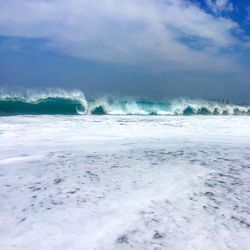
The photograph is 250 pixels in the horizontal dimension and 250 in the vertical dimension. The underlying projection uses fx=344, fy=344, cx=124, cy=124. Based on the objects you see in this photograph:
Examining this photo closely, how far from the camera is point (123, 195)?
3.75m

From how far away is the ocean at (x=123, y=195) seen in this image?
2709mm

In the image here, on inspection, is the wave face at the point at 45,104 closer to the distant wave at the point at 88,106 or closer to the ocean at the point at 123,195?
the distant wave at the point at 88,106

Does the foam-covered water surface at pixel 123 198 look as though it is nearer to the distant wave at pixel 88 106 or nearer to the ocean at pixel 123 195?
the ocean at pixel 123 195

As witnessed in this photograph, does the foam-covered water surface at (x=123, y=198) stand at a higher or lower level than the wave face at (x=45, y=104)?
lower

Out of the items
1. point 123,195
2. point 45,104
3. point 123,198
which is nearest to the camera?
point 123,198

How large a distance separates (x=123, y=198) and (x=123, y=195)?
10 centimetres

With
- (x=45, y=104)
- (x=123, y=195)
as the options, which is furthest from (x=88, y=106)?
(x=123, y=195)

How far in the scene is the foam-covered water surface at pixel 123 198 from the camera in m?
2.70

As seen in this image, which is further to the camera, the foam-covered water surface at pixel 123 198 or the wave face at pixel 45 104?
the wave face at pixel 45 104

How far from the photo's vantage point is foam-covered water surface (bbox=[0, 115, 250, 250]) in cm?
270

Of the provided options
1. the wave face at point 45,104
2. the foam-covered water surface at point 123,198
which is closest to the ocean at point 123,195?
the foam-covered water surface at point 123,198

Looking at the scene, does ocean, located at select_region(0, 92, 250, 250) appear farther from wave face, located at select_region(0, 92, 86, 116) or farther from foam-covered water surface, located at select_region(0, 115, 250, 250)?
wave face, located at select_region(0, 92, 86, 116)

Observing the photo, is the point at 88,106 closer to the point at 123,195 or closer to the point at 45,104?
the point at 45,104

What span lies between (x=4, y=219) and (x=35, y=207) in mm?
384
